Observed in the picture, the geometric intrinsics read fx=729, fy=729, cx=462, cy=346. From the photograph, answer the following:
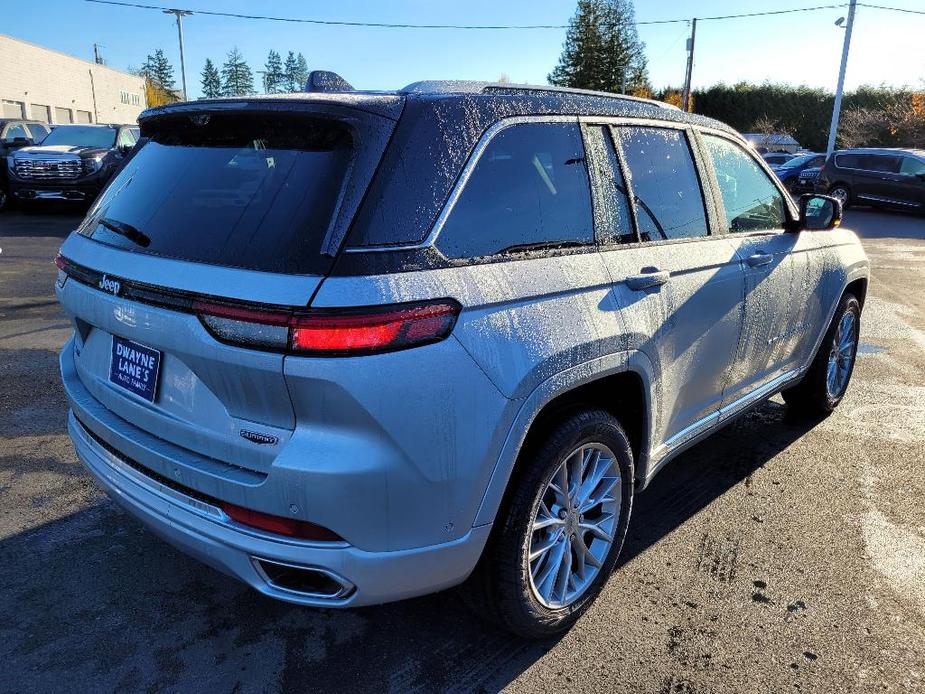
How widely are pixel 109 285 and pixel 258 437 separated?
81 cm

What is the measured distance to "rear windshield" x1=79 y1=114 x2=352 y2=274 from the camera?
2.02 metres

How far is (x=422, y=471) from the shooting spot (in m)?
2.01

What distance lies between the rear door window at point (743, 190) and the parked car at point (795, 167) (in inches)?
988

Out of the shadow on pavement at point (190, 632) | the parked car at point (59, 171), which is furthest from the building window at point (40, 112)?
the shadow on pavement at point (190, 632)

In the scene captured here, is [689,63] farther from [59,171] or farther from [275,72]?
[275,72]

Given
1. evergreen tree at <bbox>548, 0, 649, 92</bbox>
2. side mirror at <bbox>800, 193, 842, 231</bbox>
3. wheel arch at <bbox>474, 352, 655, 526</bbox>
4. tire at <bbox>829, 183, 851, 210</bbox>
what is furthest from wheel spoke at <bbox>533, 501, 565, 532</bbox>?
evergreen tree at <bbox>548, 0, 649, 92</bbox>

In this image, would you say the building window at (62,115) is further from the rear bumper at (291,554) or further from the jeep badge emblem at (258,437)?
the jeep badge emblem at (258,437)

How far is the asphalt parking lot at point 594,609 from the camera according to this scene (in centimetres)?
246

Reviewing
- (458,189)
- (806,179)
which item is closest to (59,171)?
(458,189)

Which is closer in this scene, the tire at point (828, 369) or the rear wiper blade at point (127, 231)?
the rear wiper blade at point (127, 231)

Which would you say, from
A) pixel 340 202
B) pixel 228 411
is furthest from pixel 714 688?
pixel 340 202

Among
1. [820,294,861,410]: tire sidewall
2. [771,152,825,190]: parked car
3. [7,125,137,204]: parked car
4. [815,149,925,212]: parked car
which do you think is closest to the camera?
[820,294,861,410]: tire sidewall

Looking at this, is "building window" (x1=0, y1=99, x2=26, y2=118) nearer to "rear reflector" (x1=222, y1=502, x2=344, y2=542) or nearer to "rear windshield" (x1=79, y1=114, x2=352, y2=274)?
"rear windshield" (x1=79, y1=114, x2=352, y2=274)

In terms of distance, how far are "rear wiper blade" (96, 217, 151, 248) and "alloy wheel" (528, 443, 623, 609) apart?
60.9 inches
